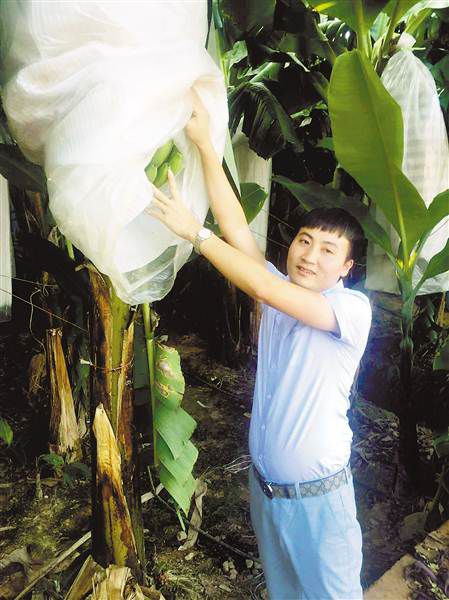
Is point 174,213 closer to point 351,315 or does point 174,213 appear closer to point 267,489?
point 351,315

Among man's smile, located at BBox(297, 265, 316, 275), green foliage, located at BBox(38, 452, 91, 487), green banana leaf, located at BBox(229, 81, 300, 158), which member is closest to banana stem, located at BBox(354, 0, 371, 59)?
green banana leaf, located at BBox(229, 81, 300, 158)

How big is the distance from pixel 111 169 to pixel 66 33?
0.62ft

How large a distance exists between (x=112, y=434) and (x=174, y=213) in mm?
498

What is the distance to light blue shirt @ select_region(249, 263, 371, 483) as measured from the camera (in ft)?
3.30

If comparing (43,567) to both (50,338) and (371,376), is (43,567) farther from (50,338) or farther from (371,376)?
(371,376)

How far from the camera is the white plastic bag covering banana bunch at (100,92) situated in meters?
0.73

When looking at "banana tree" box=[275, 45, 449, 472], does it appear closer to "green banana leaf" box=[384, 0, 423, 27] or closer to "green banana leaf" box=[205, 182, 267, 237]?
"green banana leaf" box=[205, 182, 267, 237]

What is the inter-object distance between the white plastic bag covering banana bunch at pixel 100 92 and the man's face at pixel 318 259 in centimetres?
33

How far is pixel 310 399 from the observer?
1.01 metres

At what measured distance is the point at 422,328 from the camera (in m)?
2.26

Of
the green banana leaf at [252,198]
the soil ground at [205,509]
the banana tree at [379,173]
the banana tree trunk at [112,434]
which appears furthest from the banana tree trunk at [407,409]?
the banana tree trunk at [112,434]

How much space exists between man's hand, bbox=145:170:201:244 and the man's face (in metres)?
0.23

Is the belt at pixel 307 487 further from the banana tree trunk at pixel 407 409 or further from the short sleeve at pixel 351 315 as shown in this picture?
the banana tree trunk at pixel 407 409

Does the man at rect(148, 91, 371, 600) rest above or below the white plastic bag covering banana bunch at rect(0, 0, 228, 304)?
below
